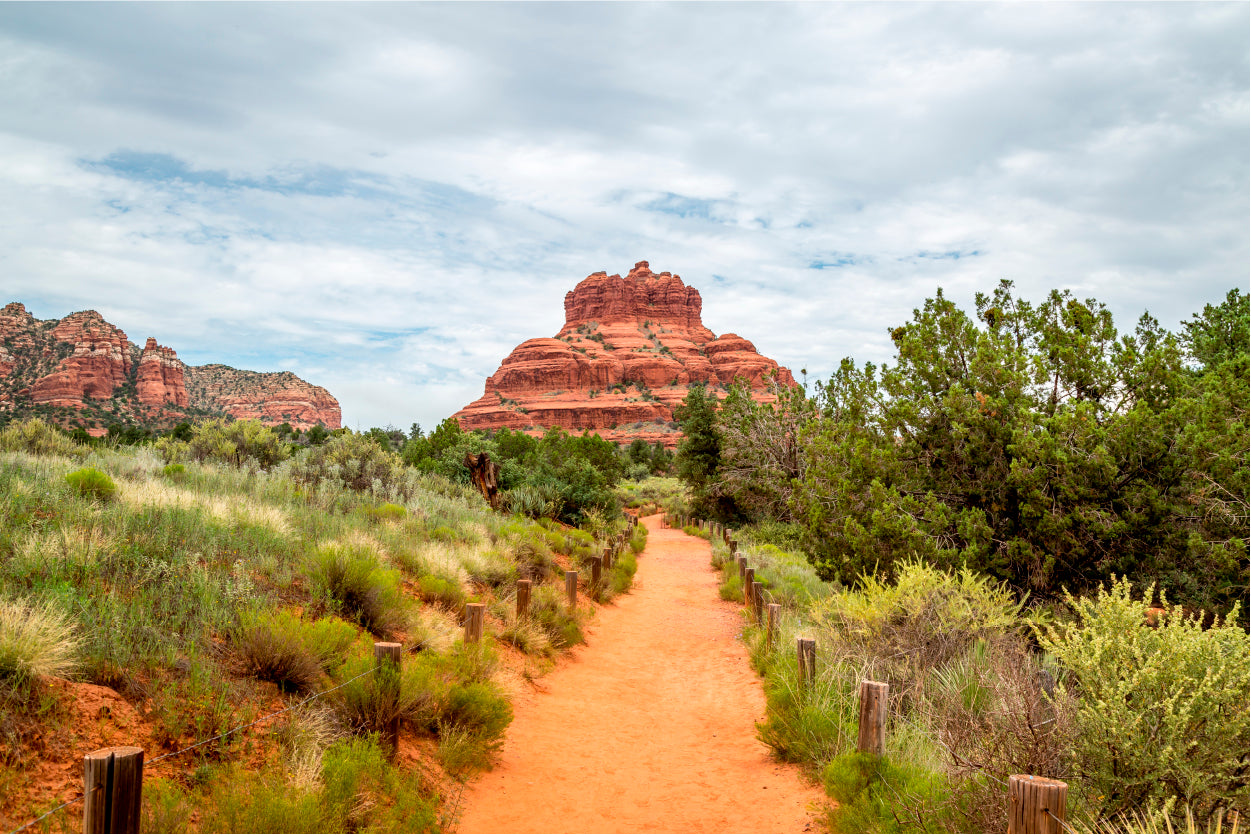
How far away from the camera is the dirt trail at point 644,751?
5.72 metres

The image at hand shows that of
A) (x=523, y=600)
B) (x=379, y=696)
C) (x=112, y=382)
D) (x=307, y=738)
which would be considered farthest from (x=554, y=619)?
(x=112, y=382)

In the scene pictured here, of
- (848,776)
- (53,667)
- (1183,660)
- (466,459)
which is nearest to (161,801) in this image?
(53,667)

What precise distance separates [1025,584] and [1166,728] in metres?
6.65

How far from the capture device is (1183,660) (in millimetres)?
4039

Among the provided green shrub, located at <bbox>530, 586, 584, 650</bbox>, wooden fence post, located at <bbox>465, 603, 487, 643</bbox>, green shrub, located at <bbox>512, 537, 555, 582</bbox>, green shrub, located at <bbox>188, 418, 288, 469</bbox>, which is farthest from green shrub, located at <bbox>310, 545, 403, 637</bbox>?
green shrub, located at <bbox>188, 418, 288, 469</bbox>

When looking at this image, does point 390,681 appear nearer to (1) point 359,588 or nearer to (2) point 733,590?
(1) point 359,588

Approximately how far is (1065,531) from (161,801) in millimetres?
10380

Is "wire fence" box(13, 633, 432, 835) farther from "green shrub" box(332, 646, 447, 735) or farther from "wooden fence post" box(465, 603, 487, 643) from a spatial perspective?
"wooden fence post" box(465, 603, 487, 643)

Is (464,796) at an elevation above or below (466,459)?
below

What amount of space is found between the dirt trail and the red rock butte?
99.7 m

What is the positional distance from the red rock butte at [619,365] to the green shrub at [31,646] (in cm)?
10680

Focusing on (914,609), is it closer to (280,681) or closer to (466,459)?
(280,681)

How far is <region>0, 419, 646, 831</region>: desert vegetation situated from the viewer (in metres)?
3.92

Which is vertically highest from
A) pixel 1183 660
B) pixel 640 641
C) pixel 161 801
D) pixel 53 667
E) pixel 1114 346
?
pixel 1114 346
